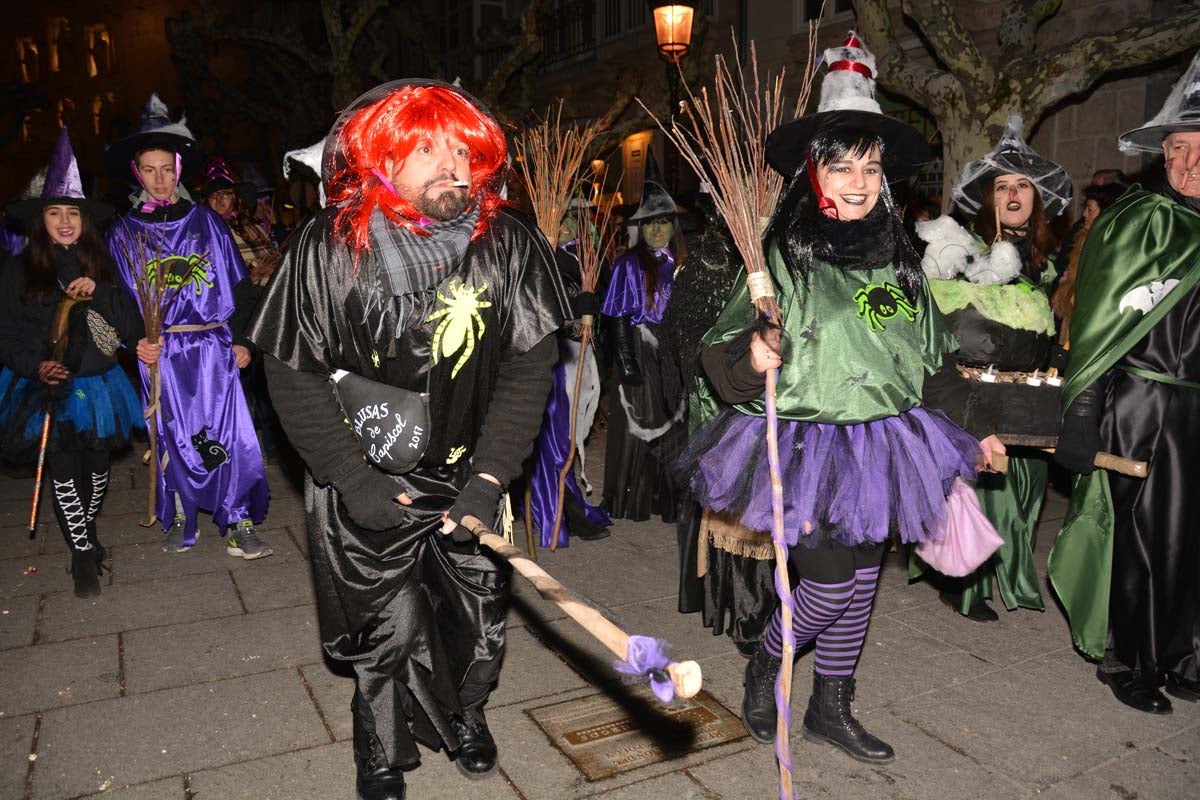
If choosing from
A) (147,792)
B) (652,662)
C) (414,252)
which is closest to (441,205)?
(414,252)

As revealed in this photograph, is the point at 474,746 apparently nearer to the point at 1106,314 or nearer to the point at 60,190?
the point at 1106,314

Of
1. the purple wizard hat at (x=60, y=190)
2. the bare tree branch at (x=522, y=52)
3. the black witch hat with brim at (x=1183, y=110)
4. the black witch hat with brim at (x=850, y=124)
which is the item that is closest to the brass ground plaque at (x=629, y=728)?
the black witch hat with brim at (x=850, y=124)

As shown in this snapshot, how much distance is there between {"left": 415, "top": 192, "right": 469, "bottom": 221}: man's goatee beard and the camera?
289 centimetres

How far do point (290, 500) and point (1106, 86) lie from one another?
33.4 ft

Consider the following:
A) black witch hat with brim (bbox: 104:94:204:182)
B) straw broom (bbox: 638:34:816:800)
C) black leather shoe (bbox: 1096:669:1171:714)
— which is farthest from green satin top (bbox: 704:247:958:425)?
black witch hat with brim (bbox: 104:94:204:182)

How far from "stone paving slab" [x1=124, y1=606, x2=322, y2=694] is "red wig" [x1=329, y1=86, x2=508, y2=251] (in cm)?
229

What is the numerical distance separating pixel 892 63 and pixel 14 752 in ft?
28.0

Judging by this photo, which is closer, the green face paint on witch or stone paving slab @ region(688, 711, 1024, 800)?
stone paving slab @ region(688, 711, 1024, 800)

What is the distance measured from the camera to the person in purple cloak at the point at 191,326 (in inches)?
216

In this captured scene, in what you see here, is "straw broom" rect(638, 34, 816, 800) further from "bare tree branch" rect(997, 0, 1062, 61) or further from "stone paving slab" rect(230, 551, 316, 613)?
"bare tree branch" rect(997, 0, 1062, 61)

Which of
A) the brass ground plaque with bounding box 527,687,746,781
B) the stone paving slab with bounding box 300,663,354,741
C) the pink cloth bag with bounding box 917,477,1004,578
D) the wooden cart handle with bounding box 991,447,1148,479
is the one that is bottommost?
the brass ground plaque with bounding box 527,687,746,781

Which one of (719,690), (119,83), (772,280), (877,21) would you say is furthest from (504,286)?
(119,83)

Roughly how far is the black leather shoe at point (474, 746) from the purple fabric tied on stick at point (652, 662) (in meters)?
1.71

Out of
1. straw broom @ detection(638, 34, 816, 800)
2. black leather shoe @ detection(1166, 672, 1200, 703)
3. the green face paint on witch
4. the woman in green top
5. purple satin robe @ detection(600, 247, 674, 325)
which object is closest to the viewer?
straw broom @ detection(638, 34, 816, 800)
